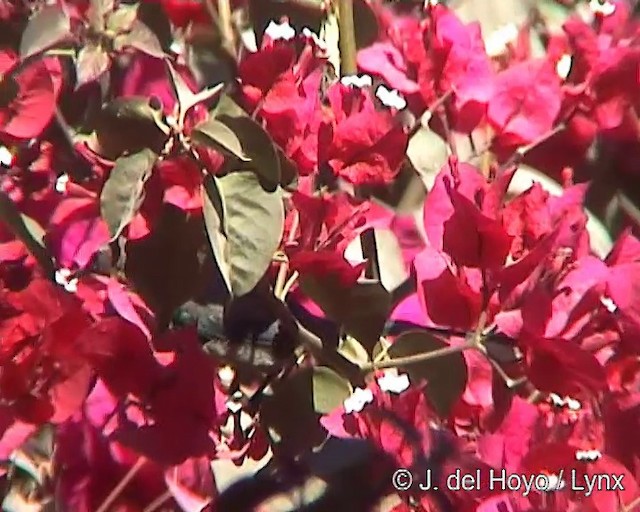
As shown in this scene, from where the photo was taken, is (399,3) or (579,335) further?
(399,3)

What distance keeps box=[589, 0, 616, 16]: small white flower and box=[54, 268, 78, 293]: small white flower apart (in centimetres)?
48

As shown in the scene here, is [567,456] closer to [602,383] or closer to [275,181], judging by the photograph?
[602,383]

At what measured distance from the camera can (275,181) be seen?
565mm

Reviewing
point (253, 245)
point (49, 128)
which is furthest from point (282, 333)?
point (49, 128)

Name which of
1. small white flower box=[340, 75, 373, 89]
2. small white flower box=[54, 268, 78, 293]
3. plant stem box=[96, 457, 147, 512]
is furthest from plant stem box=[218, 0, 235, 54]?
plant stem box=[96, 457, 147, 512]

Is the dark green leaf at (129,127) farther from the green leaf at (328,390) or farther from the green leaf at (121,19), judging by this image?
the green leaf at (328,390)

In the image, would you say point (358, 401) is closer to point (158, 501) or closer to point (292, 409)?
point (292, 409)

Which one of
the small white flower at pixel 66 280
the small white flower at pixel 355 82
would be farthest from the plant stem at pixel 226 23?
the small white flower at pixel 66 280

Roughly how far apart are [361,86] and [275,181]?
0.12 meters

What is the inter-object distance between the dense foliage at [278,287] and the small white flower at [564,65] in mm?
71

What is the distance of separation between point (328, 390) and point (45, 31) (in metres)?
0.29

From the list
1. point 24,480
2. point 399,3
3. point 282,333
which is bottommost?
point 24,480

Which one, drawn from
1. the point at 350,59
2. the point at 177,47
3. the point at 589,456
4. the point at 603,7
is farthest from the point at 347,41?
→ the point at 589,456

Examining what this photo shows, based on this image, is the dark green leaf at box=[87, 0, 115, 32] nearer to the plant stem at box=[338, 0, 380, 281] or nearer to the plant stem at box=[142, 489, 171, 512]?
the plant stem at box=[338, 0, 380, 281]
